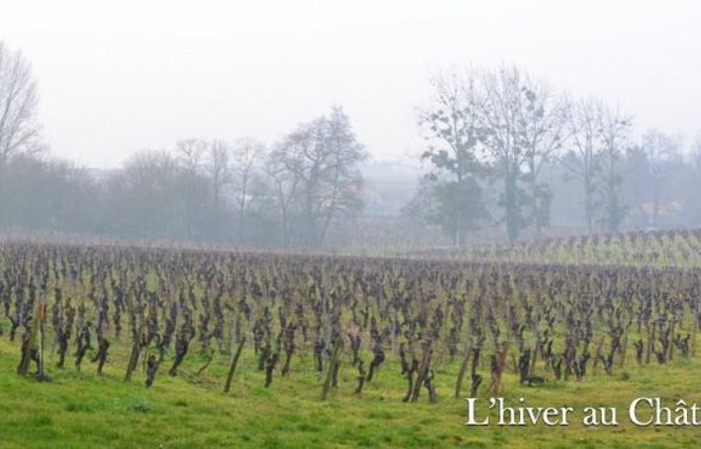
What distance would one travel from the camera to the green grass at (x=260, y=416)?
1055 centimetres

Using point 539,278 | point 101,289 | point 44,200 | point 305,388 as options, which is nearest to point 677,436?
point 305,388

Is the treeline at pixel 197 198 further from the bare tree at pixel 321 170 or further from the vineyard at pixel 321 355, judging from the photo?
the vineyard at pixel 321 355

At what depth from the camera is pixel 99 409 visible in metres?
11.6

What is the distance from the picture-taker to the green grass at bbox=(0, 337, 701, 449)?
10.5 meters

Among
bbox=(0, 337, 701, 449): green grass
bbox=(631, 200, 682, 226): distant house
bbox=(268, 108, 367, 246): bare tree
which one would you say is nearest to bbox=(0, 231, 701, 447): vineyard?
bbox=(0, 337, 701, 449): green grass

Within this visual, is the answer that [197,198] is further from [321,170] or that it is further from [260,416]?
[260,416]

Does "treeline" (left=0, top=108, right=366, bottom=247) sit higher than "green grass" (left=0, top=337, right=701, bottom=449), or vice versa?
"treeline" (left=0, top=108, right=366, bottom=247)

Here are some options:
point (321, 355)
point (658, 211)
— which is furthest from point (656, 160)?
point (321, 355)

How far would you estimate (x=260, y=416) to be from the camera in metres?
12.1

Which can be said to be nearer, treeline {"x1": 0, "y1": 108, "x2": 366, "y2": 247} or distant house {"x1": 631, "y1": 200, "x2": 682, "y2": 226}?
treeline {"x1": 0, "y1": 108, "x2": 366, "y2": 247}

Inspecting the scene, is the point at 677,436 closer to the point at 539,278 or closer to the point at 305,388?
Answer: the point at 305,388

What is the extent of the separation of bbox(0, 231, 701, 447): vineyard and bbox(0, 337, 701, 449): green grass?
0.04 meters

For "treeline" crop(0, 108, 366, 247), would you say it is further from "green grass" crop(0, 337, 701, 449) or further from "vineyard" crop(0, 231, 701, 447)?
"green grass" crop(0, 337, 701, 449)

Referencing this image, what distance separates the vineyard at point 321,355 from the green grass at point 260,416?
0.04 metres
